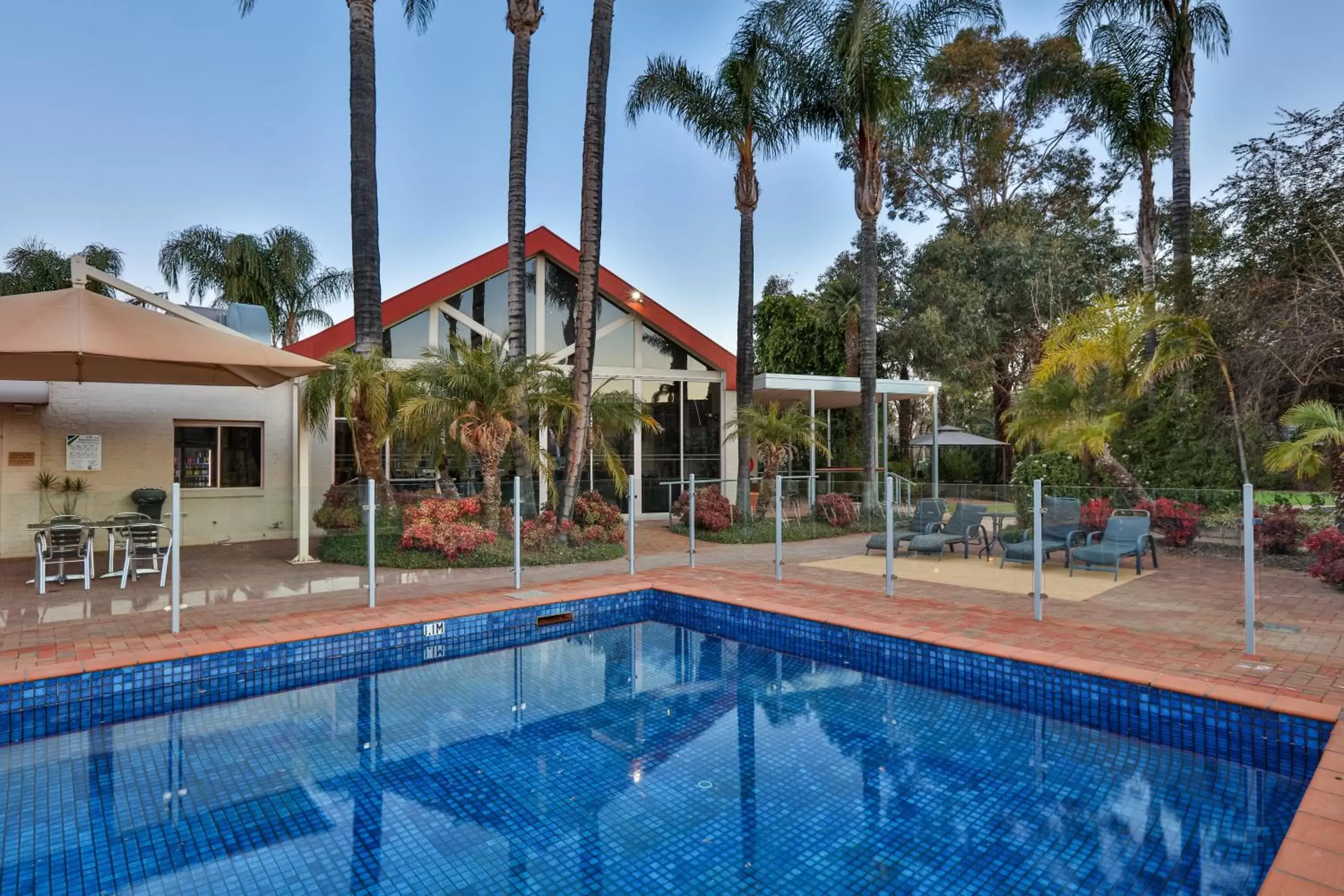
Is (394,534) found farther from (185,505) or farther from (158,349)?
(158,349)

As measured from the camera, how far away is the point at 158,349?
6902 millimetres

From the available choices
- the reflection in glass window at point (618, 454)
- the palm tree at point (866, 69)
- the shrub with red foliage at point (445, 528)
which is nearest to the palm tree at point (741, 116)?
the palm tree at point (866, 69)

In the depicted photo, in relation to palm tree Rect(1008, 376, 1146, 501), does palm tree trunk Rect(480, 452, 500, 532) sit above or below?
below

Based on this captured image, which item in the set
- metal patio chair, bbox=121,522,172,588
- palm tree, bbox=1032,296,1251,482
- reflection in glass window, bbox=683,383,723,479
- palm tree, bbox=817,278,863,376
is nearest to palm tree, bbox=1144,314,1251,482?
palm tree, bbox=1032,296,1251,482

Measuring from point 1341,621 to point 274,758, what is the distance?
25.6 ft

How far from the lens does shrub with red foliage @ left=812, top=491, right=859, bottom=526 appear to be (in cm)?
1289

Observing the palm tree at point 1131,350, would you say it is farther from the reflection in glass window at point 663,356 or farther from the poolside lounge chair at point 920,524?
the reflection in glass window at point 663,356

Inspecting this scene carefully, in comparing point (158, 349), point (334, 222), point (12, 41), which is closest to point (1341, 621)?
point (158, 349)

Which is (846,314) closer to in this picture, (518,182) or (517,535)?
(518,182)

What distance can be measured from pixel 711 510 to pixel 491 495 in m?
4.23

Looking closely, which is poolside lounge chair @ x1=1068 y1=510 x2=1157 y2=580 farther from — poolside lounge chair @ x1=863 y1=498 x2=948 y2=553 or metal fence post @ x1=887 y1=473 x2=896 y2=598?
metal fence post @ x1=887 y1=473 x2=896 y2=598

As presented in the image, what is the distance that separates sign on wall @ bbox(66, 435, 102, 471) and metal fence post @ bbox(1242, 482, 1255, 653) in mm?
13539

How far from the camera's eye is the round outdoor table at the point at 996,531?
9.17 metres

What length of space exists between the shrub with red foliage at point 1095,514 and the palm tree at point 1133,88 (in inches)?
284
